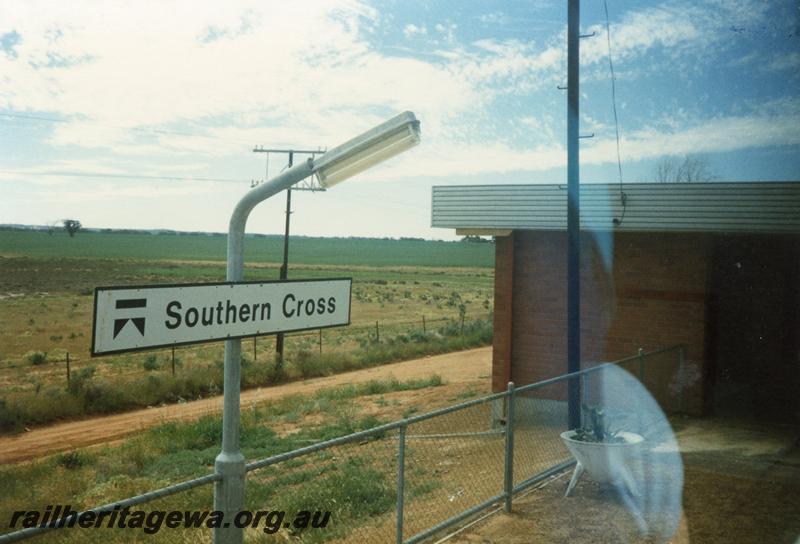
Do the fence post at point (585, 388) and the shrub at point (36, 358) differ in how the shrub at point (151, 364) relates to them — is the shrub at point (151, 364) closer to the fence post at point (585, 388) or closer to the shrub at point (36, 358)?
the shrub at point (36, 358)

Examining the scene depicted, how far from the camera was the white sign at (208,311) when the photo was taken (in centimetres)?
317

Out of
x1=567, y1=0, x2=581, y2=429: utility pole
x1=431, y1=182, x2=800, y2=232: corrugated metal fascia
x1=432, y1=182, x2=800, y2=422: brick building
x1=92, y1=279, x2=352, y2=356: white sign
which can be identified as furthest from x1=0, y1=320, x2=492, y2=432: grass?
x1=92, y1=279, x2=352, y2=356: white sign

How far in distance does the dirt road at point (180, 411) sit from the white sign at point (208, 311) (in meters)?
13.1

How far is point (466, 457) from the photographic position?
1096cm

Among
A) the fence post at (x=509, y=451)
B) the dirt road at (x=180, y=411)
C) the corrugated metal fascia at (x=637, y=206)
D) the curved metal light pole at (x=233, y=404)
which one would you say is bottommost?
the dirt road at (x=180, y=411)

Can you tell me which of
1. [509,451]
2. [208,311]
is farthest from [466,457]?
[208,311]

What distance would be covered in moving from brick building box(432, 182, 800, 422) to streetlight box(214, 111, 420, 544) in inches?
322

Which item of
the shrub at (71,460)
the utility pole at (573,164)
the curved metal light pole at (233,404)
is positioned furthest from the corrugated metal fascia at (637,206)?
the curved metal light pole at (233,404)

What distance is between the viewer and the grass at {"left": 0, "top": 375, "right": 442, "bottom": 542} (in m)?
8.73

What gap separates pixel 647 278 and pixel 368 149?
367 inches

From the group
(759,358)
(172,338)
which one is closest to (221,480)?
(172,338)

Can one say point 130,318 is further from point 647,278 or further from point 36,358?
point 36,358

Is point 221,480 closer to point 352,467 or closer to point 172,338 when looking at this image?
point 172,338

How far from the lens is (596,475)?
7.25 meters
